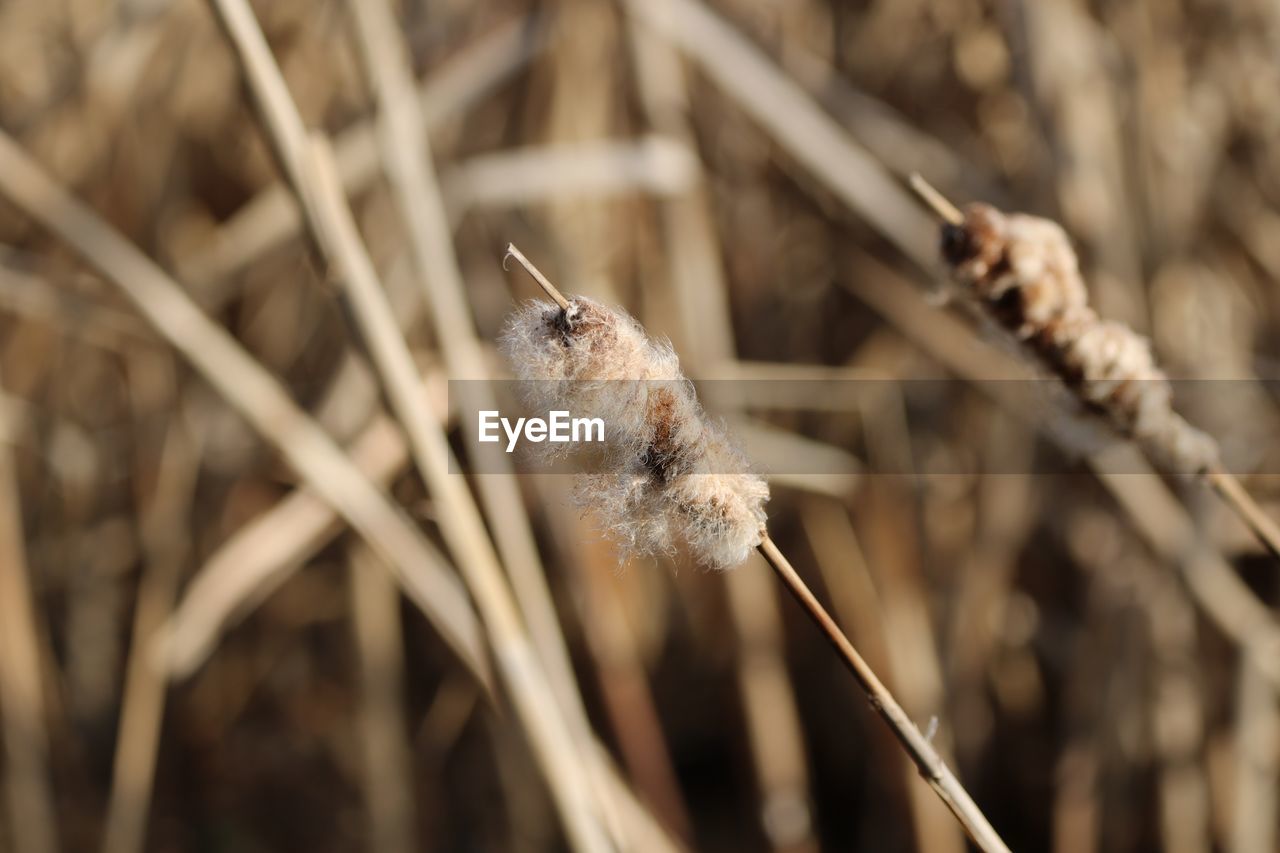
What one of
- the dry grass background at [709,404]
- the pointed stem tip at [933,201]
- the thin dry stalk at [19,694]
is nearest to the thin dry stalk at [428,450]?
the dry grass background at [709,404]

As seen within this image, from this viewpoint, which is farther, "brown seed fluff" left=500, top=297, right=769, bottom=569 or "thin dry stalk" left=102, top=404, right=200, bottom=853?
"thin dry stalk" left=102, top=404, right=200, bottom=853

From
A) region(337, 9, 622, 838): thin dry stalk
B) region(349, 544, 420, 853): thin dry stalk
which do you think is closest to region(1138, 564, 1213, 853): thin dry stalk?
region(337, 9, 622, 838): thin dry stalk

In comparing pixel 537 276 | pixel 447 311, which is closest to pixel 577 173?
pixel 447 311

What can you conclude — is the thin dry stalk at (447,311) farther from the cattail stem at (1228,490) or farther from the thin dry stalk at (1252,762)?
the thin dry stalk at (1252,762)

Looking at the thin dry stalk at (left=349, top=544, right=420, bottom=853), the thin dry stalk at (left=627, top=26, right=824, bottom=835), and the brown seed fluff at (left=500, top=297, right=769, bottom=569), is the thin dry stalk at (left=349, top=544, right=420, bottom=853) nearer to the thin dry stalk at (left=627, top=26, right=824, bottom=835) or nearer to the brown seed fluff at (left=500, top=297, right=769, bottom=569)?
the thin dry stalk at (left=627, top=26, right=824, bottom=835)

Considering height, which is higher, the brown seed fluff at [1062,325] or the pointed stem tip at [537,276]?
the brown seed fluff at [1062,325]

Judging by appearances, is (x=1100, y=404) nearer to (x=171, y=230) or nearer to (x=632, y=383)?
(x=632, y=383)

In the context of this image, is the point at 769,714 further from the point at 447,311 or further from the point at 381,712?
the point at 447,311
